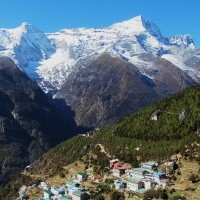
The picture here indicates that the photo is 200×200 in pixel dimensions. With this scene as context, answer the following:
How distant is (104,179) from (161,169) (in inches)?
909

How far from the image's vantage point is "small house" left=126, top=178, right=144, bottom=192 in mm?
173250

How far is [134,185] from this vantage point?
17475 cm

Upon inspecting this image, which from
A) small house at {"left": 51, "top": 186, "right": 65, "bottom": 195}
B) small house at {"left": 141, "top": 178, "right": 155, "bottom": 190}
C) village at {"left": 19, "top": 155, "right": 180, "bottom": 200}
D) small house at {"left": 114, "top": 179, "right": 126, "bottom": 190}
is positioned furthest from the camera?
small house at {"left": 51, "top": 186, "right": 65, "bottom": 195}

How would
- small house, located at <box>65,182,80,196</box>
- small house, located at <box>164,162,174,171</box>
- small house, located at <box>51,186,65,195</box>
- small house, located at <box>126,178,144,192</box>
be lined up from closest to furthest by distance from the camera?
small house, located at <box>126,178,144,192</box> → small house, located at <box>164,162,174,171</box> → small house, located at <box>65,182,80,196</box> → small house, located at <box>51,186,65,195</box>

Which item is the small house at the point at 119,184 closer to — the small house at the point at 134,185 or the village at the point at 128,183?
the village at the point at 128,183

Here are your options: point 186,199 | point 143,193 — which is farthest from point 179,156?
point 186,199

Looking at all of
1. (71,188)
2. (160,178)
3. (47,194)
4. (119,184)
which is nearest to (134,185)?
(119,184)

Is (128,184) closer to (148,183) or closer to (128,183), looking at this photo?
(128,183)

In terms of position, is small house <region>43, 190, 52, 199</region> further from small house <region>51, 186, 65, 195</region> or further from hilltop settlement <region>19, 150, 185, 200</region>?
small house <region>51, 186, 65, 195</region>

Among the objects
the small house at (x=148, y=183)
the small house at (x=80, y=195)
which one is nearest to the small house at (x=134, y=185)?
the small house at (x=148, y=183)

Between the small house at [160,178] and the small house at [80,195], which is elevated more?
the small house at [160,178]

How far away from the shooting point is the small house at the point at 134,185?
173250 millimetres

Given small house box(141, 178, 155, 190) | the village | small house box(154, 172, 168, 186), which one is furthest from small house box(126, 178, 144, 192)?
small house box(154, 172, 168, 186)

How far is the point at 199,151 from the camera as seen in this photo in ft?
642
